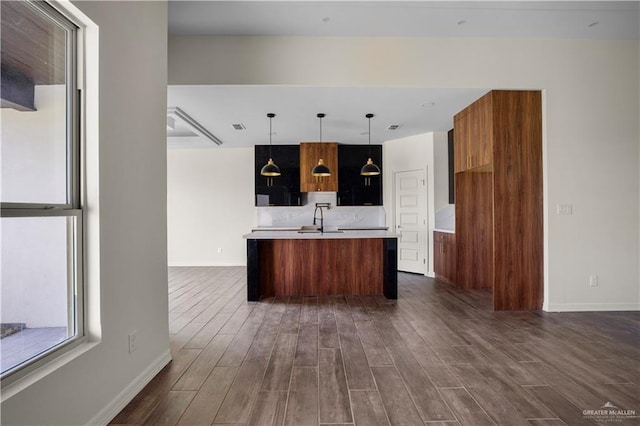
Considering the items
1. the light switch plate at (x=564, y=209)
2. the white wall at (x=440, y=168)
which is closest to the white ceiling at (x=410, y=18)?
the light switch plate at (x=564, y=209)

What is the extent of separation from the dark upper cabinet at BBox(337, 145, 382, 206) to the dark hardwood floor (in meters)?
3.27

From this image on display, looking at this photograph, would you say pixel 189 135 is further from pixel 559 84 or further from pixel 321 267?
pixel 559 84

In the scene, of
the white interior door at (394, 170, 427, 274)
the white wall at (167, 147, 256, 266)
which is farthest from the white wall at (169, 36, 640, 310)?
the white wall at (167, 147, 256, 266)

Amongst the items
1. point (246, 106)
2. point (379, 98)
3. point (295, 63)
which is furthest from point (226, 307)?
point (379, 98)

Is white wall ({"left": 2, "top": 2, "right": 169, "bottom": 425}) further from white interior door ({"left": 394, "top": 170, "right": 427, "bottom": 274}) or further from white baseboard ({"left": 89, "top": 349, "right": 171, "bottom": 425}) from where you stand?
white interior door ({"left": 394, "top": 170, "right": 427, "bottom": 274})

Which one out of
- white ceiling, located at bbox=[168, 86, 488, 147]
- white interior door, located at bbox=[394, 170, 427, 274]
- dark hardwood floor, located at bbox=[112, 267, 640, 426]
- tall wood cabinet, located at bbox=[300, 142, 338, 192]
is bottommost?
dark hardwood floor, located at bbox=[112, 267, 640, 426]

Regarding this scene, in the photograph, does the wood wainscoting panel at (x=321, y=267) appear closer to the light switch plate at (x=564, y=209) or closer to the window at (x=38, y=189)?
the light switch plate at (x=564, y=209)

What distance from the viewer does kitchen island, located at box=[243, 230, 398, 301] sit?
4.38m

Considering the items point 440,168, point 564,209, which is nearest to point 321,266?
point 440,168

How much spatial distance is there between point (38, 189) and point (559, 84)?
16.3ft

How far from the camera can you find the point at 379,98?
3.94 metres

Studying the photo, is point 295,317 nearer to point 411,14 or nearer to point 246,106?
point 246,106

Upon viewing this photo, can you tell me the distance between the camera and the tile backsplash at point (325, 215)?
22.8 ft

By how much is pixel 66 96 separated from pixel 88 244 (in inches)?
31.8
